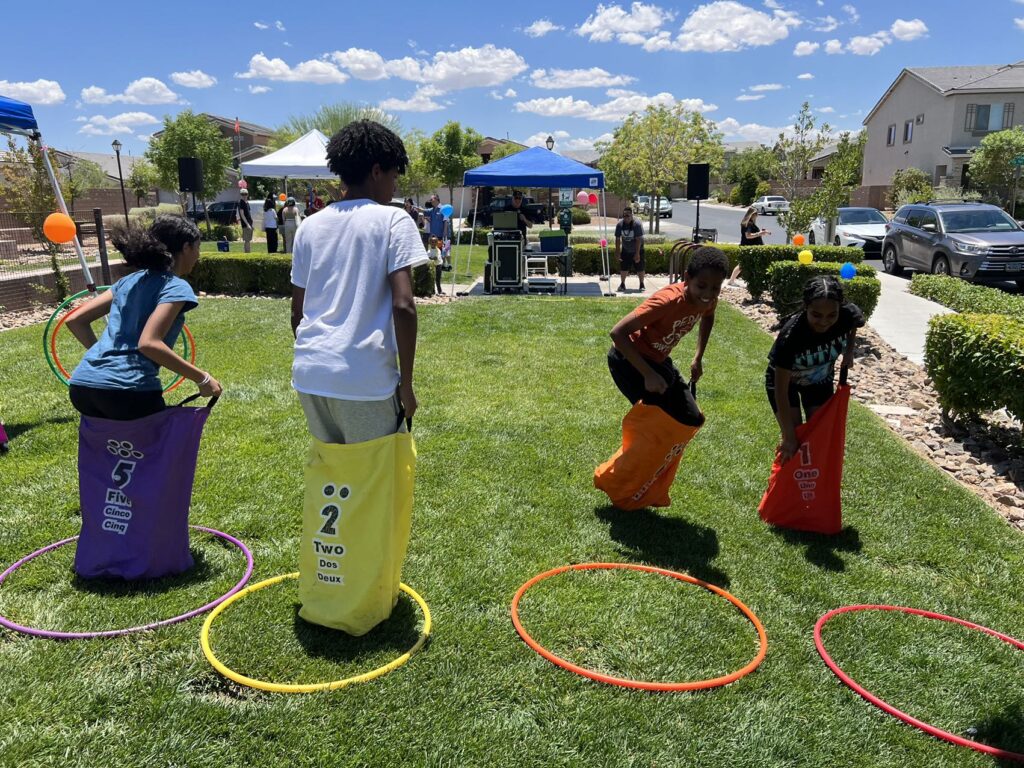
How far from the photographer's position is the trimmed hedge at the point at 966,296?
27.3ft

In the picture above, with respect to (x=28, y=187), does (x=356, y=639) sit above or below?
below

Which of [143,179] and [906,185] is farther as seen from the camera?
[143,179]

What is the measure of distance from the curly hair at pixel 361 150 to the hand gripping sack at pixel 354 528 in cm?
110

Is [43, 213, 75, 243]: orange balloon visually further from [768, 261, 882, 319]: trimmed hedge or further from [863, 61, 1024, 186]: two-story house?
[863, 61, 1024, 186]: two-story house

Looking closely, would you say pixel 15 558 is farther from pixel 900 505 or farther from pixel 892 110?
pixel 892 110

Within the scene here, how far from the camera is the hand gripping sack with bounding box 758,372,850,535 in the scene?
416 cm

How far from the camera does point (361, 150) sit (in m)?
2.90

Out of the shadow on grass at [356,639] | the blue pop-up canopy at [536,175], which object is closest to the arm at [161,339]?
the shadow on grass at [356,639]

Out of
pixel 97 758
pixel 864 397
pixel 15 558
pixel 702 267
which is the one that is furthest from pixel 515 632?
pixel 864 397

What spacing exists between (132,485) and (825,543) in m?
3.77

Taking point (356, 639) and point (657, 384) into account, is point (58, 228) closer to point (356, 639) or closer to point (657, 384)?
point (356, 639)

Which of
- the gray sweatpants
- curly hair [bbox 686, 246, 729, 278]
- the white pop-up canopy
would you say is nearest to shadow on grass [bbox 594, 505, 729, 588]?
curly hair [bbox 686, 246, 729, 278]

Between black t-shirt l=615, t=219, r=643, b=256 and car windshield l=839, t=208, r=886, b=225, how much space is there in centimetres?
968

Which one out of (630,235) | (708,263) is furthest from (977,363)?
(630,235)
